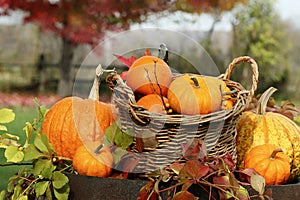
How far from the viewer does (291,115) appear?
79.3 inches

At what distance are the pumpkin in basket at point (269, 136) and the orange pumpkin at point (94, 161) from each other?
479mm

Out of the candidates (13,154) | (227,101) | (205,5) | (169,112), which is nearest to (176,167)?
(169,112)

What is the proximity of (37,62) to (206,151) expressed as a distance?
11.6 m

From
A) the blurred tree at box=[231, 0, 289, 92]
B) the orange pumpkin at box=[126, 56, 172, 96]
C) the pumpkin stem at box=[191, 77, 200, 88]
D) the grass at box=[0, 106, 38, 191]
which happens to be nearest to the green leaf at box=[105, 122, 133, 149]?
the orange pumpkin at box=[126, 56, 172, 96]

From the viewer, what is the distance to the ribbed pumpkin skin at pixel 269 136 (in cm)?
173

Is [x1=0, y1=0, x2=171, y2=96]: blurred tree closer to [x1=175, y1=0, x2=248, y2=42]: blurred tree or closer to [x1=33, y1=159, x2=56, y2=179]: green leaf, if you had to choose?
[x1=175, y1=0, x2=248, y2=42]: blurred tree

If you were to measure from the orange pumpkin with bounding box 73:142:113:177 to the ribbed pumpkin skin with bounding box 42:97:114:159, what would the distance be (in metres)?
0.12

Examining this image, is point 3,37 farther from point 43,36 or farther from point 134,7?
point 134,7

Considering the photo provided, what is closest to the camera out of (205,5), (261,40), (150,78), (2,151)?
(150,78)

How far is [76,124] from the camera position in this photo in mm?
1658

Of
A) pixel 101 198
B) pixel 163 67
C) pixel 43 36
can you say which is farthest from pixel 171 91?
pixel 43 36

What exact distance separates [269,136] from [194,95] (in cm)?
42

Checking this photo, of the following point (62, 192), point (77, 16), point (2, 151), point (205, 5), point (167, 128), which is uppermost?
point (205, 5)

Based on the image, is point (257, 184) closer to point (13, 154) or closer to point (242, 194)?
point (242, 194)
